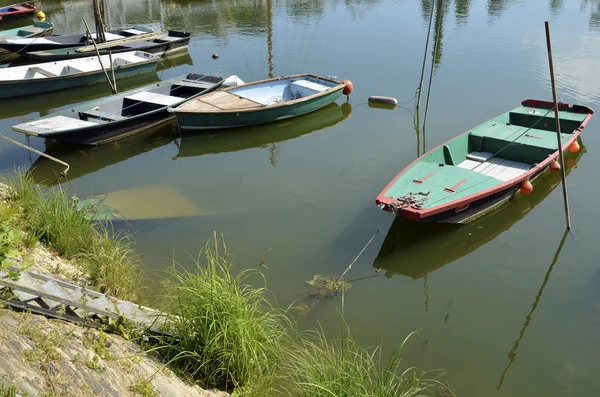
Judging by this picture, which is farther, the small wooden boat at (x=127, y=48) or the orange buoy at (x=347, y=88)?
the small wooden boat at (x=127, y=48)

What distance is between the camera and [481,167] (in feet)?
39.1

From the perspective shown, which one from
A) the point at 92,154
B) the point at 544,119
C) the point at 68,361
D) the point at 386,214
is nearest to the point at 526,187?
the point at 386,214

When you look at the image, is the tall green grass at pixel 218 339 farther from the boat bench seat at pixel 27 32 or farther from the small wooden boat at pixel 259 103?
the boat bench seat at pixel 27 32

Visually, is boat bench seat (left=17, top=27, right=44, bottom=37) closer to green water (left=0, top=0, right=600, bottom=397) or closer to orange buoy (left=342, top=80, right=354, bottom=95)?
green water (left=0, top=0, right=600, bottom=397)

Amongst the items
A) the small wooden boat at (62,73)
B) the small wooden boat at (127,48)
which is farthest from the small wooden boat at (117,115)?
the small wooden boat at (127,48)

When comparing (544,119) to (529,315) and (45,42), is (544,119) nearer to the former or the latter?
(529,315)

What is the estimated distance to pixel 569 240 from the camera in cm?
1025

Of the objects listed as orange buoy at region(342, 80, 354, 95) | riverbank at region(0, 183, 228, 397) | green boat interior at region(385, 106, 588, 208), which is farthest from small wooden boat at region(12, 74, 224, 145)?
riverbank at region(0, 183, 228, 397)

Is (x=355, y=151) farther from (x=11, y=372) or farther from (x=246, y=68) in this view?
(x=11, y=372)

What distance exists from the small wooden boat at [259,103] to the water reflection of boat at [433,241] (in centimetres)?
635

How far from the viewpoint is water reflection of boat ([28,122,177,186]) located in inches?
524

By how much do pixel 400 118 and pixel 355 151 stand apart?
283 cm

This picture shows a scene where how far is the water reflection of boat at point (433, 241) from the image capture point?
9.60 metres

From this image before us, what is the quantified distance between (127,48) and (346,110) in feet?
32.0
